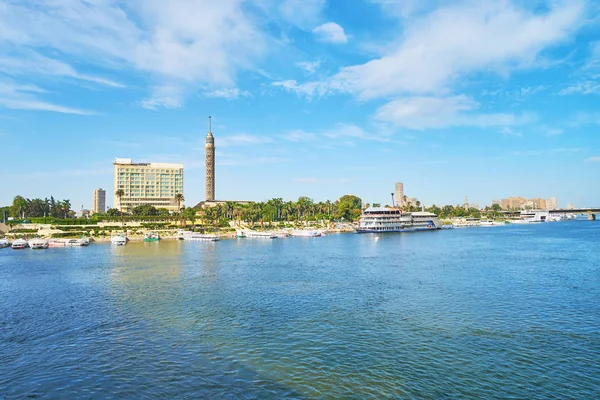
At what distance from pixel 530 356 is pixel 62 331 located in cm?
3905

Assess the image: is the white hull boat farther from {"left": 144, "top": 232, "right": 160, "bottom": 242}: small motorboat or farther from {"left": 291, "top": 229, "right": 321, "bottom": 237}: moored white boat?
{"left": 144, "top": 232, "right": 160, "bottom": 242}: small motorboat

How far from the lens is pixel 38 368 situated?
28953mm

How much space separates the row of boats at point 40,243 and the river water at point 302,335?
206 feet

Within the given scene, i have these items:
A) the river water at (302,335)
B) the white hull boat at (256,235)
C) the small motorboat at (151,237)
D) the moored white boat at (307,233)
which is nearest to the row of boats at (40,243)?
the small motorboat at (151,237)

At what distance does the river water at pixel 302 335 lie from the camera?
26016 millimetres

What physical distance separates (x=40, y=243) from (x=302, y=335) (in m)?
119

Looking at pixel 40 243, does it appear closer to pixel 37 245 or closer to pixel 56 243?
pixel 37 245

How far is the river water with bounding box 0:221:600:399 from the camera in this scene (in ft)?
85.4

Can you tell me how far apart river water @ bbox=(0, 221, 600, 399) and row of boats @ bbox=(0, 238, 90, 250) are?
62867mm

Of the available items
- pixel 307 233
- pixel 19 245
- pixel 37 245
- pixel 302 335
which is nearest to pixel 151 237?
pixel 37 245

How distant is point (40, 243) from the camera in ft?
407

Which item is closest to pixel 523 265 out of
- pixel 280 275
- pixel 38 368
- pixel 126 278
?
Answer: pixel 280 275

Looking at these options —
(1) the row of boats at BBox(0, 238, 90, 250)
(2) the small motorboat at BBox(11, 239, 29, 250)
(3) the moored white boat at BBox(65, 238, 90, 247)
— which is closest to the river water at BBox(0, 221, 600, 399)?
(1) the row of boats at BBox(0, 238, 90, 250)

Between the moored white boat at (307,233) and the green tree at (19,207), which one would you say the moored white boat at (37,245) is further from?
the moored white boat at (307,233)
